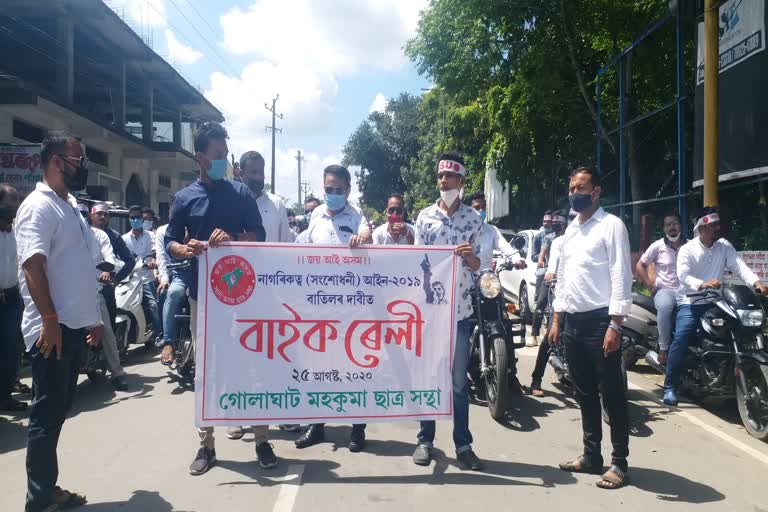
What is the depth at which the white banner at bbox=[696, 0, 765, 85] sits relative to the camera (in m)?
8.27

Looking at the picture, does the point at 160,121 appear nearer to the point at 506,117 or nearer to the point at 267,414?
the point at 506,117

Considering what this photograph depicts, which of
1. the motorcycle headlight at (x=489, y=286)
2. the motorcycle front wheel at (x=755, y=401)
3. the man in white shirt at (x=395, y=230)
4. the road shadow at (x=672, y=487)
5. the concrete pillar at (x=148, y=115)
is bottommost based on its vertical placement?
the road shadow at (x=672, y=487)

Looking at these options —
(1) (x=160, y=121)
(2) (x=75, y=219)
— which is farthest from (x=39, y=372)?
(1) (x=160, y=121)

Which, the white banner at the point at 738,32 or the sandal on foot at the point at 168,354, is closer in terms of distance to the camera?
the sandal on foot at the point at 168,354

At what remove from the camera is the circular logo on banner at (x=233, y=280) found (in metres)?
4.16

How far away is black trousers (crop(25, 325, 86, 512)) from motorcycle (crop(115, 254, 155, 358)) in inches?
168

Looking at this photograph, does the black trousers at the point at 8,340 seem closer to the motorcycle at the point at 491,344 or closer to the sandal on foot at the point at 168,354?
the sandal on foot at the point at 168,354

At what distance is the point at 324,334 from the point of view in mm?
4324

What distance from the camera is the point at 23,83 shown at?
46.2ft

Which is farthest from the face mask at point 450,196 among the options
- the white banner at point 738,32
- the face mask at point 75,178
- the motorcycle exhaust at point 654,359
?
the white banner at point 738,32

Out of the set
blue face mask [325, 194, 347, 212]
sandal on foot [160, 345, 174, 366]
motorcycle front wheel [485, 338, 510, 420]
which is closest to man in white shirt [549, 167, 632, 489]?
motorcycle front wheel [485, 338, 510, 420]

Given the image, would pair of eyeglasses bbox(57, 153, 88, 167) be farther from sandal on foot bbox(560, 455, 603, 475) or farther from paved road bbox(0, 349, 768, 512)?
sandal on foot bbox(560, 455, 603, 475)

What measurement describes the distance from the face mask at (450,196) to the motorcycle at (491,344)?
0.77 metres

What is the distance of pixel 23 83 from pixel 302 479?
13.3m
